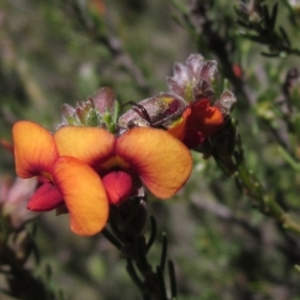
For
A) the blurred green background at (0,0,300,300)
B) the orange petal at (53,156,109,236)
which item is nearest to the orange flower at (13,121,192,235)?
the orange petal at (53,156,109,236)

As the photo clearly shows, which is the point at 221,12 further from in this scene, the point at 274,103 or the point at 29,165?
the point at 29,165

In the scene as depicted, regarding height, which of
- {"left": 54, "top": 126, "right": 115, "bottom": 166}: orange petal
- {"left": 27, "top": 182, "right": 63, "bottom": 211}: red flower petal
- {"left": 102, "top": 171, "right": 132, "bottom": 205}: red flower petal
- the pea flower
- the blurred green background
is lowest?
the blurred green background

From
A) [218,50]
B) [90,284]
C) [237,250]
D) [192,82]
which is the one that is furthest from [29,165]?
[90,284]

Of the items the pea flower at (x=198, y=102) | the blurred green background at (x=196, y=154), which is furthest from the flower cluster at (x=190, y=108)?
the blurred green background at (x=196, y=154)

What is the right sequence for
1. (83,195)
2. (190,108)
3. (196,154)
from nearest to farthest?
(83,195) → (190,108) → (196,154)

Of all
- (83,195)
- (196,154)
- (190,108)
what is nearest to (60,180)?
(83,195)

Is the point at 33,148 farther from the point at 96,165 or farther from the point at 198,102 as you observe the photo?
the point at 198,102

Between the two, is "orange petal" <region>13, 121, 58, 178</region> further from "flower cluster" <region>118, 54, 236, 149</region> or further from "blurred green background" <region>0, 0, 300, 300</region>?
"blurred green background" <region>0, 0, 300, 300</region>
